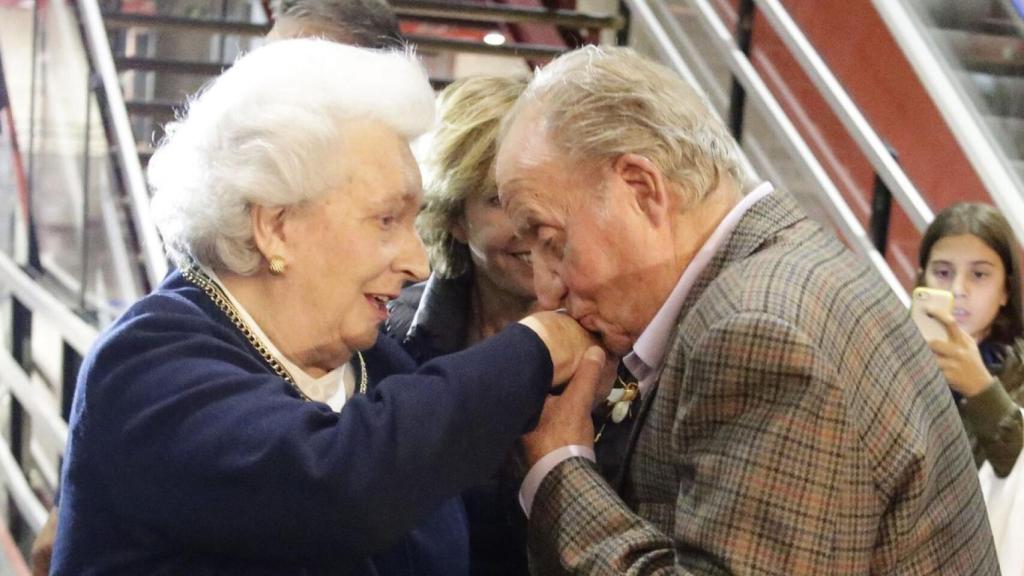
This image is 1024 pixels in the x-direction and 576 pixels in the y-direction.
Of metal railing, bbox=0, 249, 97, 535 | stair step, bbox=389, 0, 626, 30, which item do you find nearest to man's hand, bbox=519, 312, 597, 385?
metal railing, bbox=0, 249, 97, 535

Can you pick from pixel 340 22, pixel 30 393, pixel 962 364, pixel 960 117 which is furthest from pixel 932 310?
pixel 30 393

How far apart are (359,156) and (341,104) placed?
62 mm

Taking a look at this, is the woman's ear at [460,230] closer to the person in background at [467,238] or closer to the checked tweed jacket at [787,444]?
the person in background at [467,238]

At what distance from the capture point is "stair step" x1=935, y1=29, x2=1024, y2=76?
298 cm

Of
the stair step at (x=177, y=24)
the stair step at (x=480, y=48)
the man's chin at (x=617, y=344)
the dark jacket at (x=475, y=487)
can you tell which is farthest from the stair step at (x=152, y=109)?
→ the man's chin at (x=617, y=344)

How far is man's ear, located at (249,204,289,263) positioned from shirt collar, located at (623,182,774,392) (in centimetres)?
42

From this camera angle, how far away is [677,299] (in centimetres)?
149

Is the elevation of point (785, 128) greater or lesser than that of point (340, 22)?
lesser

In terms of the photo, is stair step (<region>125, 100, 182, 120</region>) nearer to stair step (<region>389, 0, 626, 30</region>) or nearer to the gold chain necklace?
stair step (<region>389, 0, 626, 30</region>)

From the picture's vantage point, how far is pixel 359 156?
153 cm

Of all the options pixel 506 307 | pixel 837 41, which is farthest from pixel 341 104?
pixel 837 41

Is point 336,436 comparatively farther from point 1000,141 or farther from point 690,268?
point 1000,141

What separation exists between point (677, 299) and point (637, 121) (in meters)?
0.20

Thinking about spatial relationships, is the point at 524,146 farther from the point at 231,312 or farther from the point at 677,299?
the point at 231,312
